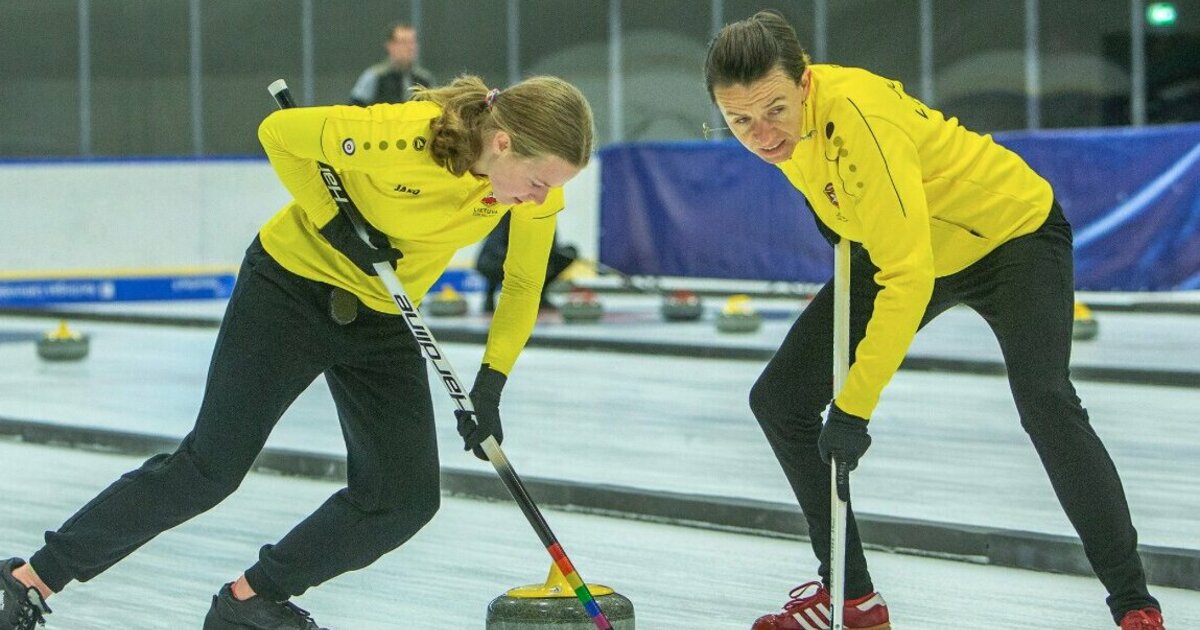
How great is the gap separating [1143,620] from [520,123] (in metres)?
1.52

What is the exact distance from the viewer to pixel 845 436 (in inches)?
115

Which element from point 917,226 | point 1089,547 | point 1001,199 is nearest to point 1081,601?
point 1089,547

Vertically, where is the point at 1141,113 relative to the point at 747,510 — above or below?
above

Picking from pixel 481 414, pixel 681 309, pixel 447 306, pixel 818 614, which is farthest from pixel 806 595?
pixel 447 306

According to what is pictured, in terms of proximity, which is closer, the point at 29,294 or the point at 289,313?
the point at 289,313

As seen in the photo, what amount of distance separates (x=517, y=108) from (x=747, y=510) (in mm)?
2051

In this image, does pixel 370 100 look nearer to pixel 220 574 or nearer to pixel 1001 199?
pixel 220 574

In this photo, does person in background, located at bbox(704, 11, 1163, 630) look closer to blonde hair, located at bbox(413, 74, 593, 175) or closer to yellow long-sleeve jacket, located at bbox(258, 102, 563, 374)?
blonde hair, located at bbox(413, 74, 593, 175)

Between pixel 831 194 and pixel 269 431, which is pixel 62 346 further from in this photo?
pixel 831 194

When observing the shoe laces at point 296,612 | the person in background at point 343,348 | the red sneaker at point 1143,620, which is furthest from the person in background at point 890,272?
the shoe laces at point 296,612

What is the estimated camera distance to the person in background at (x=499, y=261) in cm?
1061

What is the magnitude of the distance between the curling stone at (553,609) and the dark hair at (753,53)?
1.00 m

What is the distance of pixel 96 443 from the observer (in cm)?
620

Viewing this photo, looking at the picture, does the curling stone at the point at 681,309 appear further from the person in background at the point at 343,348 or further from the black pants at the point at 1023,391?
the person in background at the point at 343,348
